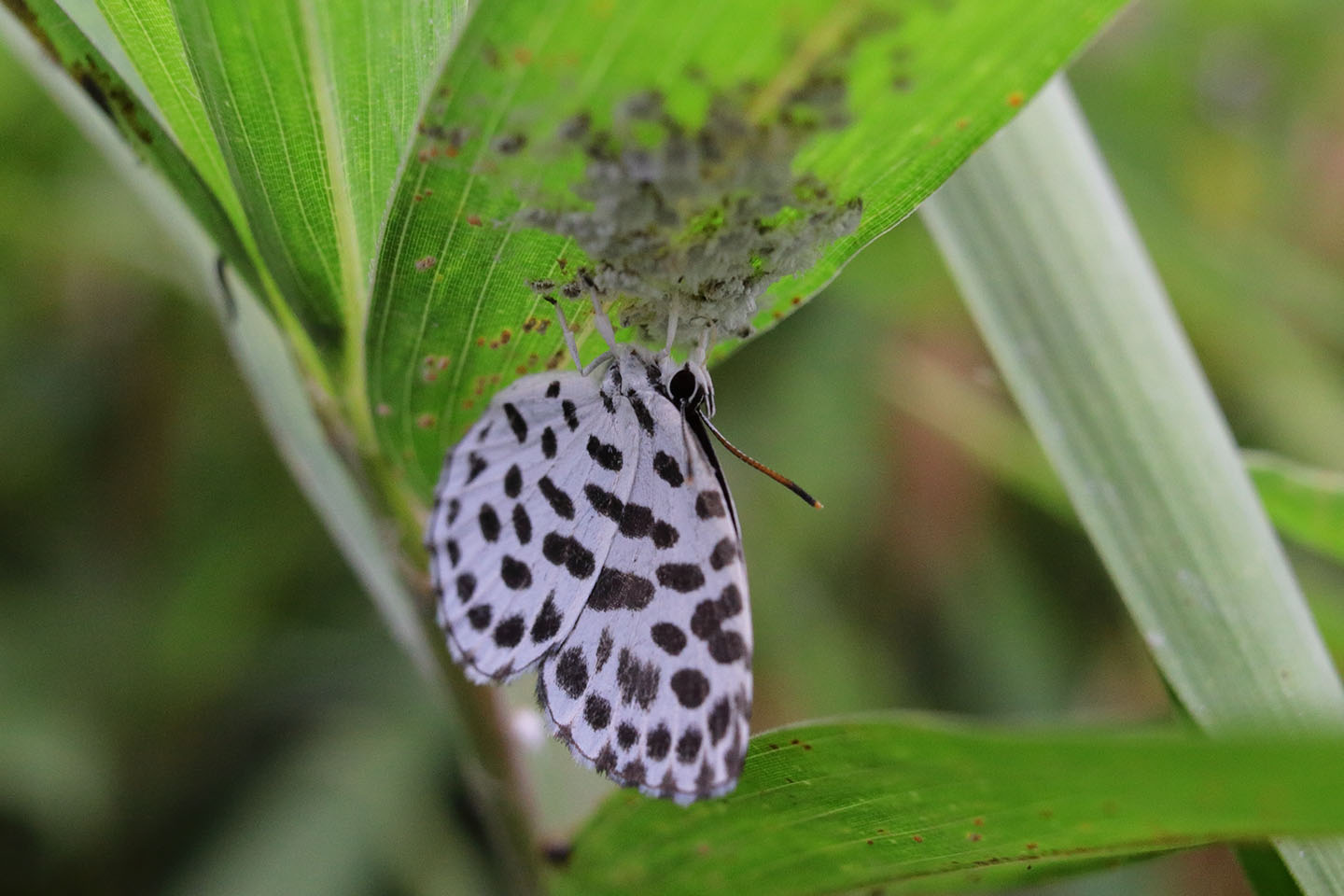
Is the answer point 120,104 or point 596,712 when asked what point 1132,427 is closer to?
point 596,712

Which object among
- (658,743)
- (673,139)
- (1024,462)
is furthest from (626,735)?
(1024,462)

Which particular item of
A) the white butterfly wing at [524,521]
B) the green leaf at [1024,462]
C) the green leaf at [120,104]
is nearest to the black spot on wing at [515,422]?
the white butterfly wing at [524,521]

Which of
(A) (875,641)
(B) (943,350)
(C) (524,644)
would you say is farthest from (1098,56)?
(C) (524,644)

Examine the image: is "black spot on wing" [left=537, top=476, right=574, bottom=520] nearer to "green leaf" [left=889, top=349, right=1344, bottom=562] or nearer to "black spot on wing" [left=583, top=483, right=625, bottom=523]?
"black spot on wing" [left=583, top=483, right=625, bottom=523]

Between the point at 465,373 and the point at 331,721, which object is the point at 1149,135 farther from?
the point at 331,721

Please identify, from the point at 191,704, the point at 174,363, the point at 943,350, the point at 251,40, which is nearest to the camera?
the point at 251,40

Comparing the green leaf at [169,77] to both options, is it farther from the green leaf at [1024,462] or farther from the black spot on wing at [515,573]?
the green leaf at [1024,462]
